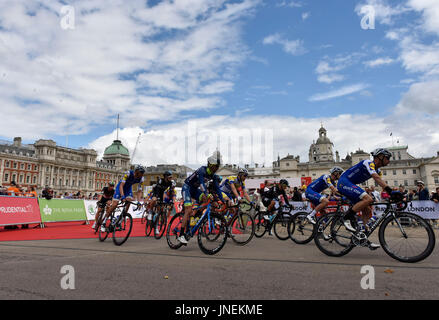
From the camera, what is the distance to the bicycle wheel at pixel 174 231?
7.09 metres

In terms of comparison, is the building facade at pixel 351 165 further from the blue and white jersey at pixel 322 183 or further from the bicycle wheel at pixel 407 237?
the bicycle wheel at pixel 407 237

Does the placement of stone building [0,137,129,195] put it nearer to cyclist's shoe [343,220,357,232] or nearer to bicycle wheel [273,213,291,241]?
bicycle wheel [273,213,291,241]

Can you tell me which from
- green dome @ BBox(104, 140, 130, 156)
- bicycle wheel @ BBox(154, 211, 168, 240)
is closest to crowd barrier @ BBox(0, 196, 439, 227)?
bicycle wheel @ BBox(154, 211, 168, 240)

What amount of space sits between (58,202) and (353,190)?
14.8 meters

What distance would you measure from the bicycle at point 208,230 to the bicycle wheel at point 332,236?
196 cm

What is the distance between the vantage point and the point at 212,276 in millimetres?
4270

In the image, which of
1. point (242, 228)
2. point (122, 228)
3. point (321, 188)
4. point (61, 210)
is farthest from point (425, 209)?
point (61, 210)

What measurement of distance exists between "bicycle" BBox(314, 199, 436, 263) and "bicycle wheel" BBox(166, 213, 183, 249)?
3058 millimetres

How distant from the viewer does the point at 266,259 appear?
18.7 ft

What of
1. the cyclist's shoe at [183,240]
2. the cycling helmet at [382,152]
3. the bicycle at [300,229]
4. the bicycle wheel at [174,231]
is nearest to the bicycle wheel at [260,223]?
the bicycle at [300,229]

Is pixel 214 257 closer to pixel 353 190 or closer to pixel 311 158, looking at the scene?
pixel 353 190

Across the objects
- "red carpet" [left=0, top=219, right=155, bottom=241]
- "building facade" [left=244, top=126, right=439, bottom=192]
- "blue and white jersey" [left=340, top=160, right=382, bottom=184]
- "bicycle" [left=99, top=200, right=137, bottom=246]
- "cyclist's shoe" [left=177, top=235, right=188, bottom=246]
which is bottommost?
"red carpet" [left=0, top=219, right=155, bottom=241]

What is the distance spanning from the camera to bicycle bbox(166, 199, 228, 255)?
6316mm
